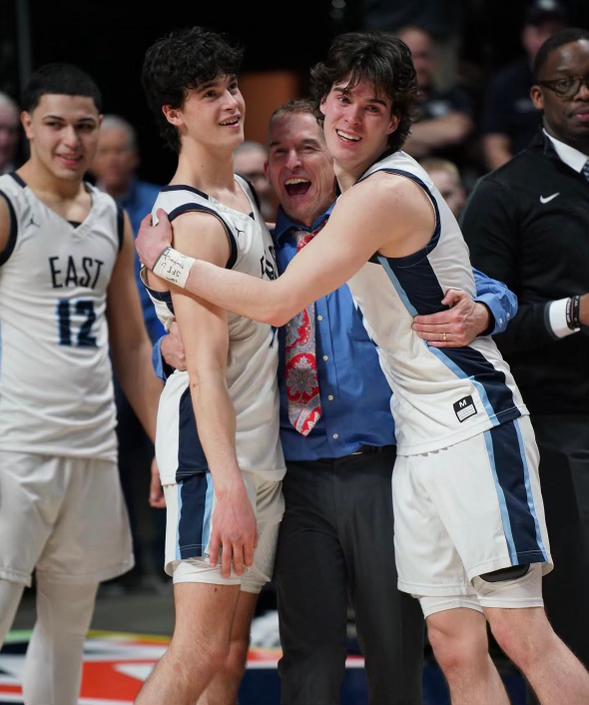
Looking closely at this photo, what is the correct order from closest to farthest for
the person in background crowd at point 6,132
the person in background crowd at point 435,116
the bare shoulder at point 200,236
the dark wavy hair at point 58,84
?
the bare shoulder at point 200,236 → the dark wavy hair at point 58,84 → the person in background crowd at point 6,132 → the person in background crowd at point 435,116

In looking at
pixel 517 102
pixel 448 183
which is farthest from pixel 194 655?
pixel 517 102

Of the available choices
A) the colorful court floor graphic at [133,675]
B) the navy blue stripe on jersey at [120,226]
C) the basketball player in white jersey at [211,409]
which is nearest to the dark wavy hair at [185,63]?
the basketball player in white jersey at [211,409]

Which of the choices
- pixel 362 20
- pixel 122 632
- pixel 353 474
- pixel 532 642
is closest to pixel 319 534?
pixel 353 474

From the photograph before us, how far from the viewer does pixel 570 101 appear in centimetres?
400

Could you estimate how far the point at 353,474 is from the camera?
12.3 ft

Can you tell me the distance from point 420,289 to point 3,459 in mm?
1619

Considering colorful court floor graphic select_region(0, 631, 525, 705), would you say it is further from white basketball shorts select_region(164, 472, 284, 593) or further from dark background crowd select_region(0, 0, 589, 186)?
dark background crowd select_region(0, 0, 589, 186)

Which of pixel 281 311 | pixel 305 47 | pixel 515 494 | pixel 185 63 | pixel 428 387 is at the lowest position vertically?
pixel 515 494

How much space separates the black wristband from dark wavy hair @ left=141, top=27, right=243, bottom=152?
1221 millimetres

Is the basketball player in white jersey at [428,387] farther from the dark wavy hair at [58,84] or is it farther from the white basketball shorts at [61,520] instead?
the dark wavy hair at [58,84]

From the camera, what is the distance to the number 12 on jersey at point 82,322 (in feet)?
13.9

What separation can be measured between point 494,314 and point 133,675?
274 cm

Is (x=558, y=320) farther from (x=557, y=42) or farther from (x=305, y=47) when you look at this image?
(x=305, y=47)

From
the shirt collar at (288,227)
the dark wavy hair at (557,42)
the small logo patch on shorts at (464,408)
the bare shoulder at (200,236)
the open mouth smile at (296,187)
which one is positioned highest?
the dark wavy hair at (557,42)
